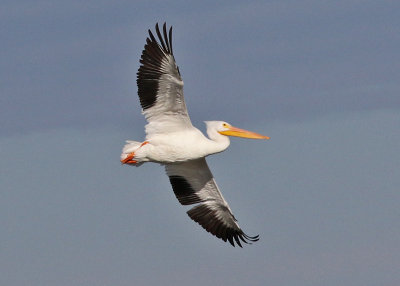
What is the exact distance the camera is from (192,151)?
17.9m

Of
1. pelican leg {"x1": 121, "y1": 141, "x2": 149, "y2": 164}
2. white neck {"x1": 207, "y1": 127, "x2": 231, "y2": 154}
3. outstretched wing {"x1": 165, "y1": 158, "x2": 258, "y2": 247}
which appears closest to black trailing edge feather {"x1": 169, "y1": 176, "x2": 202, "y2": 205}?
outstretched wing {"x1": 165, "y1": 158, "x2": 258, "y2": 247}

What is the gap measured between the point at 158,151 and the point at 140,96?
40.7 inches

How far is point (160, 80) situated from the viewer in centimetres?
1734

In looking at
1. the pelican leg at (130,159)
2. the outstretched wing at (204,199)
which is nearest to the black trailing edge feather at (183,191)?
the outstretched wing at (204,199)

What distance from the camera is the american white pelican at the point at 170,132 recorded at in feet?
56.9

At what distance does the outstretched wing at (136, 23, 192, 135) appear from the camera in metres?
17.3

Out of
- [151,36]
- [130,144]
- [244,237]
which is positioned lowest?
[244,237]

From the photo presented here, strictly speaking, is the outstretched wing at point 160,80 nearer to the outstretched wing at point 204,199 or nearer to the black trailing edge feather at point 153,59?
A: the black trailing edge feather at point 153,59

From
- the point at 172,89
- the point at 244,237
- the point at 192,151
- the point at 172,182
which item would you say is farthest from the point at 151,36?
the point at 244,237

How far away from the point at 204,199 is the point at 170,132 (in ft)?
7.43

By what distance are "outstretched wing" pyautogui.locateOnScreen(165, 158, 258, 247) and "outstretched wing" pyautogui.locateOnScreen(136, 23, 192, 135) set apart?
1926 millimetres

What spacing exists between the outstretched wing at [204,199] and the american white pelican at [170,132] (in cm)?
2

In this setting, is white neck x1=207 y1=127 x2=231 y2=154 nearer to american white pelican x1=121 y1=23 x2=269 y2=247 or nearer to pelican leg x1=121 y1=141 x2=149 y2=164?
american white pelican x1=121 y1=23 x2=269 y2=247

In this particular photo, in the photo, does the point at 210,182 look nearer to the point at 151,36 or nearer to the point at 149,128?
the point at 149,128
